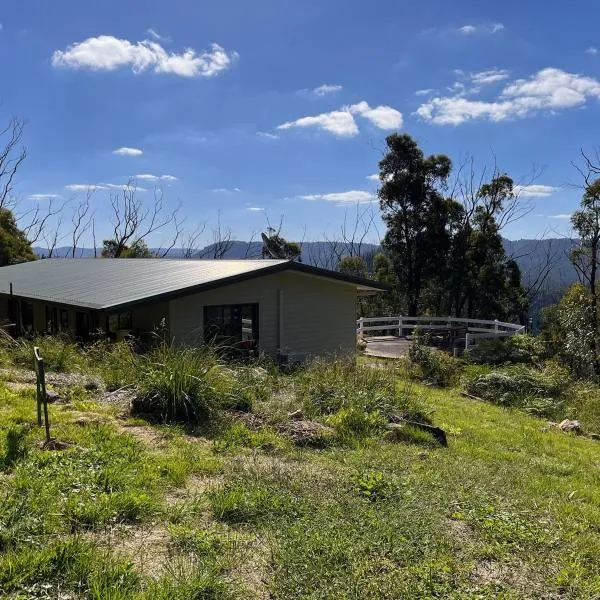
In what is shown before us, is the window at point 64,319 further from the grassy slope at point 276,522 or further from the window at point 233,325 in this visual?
the grassy slope at point 276,522

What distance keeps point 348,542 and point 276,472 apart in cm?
154

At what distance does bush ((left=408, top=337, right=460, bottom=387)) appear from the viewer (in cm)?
1507

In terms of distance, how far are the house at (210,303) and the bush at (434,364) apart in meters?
2.37

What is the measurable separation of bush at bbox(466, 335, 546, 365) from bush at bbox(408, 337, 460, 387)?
1.73 metres

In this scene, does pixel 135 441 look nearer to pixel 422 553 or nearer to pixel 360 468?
pixel 360 468

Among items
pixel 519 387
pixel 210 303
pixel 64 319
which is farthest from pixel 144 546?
pixel 64 319

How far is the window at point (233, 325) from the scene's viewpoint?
14.3m

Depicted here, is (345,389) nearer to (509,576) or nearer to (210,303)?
(509,576)

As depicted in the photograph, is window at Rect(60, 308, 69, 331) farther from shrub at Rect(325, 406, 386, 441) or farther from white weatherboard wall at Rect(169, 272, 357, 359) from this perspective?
shrub at Rect(325, 406, 386, 441)

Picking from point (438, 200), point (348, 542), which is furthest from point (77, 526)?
point (438, 200)

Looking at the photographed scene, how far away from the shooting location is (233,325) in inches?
590

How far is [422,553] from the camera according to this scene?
13.0 ft

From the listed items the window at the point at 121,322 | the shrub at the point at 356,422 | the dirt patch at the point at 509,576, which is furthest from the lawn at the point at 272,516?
the window at the point at 121,322

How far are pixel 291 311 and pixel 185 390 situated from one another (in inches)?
345
